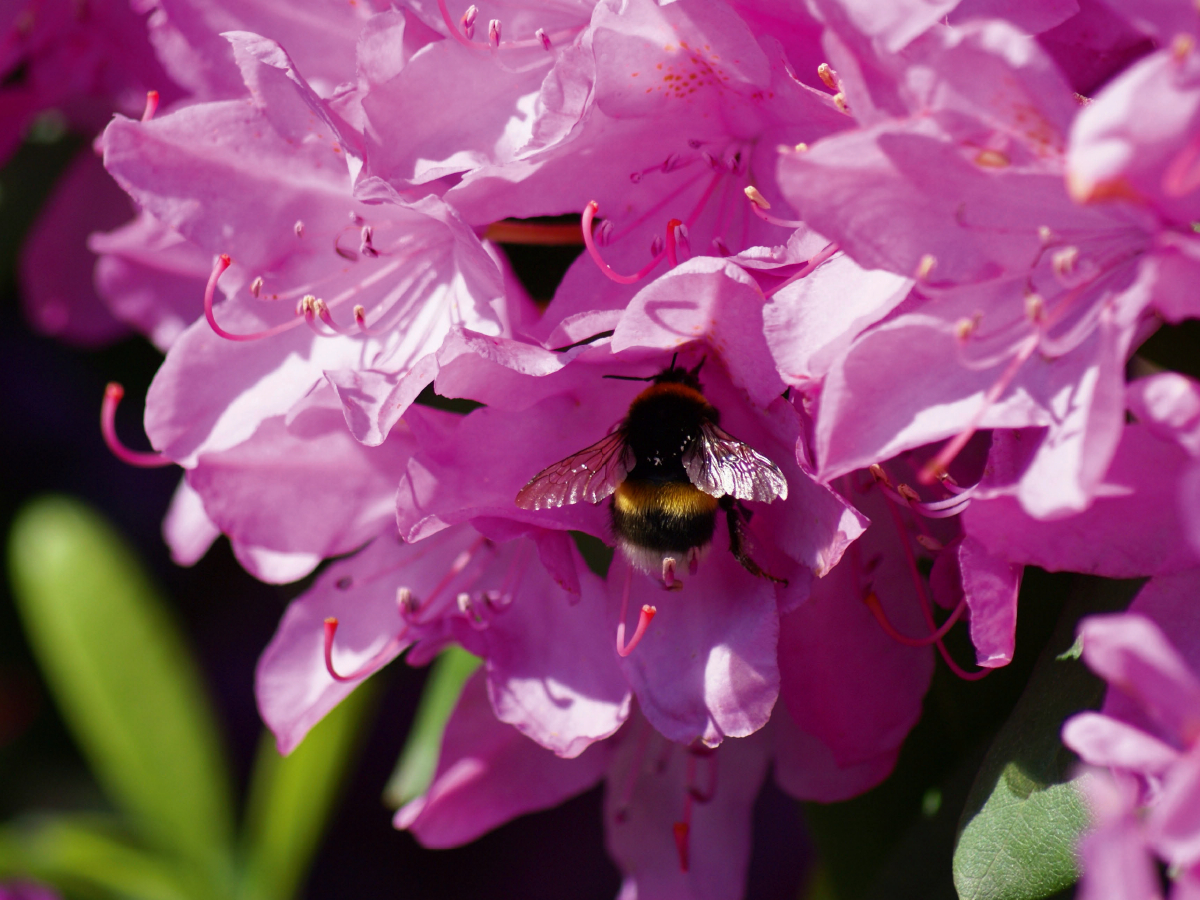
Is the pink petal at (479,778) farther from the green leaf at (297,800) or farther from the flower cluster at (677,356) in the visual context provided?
the green leaf at (297,800)

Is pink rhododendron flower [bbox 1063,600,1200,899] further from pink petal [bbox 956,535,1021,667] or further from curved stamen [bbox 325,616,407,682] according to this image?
curved stamen [bbox 325,616,407,682]

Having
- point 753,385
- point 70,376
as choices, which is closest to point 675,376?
point 753,385

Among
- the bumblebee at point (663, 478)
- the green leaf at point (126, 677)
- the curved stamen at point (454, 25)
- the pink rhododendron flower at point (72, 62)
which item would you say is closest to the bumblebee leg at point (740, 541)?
the bumblebee at point (663, 478)

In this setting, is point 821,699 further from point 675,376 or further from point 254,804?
point 254,804

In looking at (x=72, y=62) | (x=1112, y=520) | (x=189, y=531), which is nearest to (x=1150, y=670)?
(x=1112, y=520)

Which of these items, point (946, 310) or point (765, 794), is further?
point (765, 794)

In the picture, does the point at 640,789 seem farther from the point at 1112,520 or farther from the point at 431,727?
the point at 1112,520

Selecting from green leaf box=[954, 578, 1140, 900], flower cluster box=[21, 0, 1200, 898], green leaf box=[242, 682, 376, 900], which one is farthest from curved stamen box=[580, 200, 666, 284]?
Answer: green leaf box=[242, 682, 376, 900]

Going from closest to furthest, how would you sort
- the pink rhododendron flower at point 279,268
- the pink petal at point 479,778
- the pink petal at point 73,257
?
the pink rhododendron flower at point 279,268
the pink petal at point 479,778
the pink petal at point 73,257
